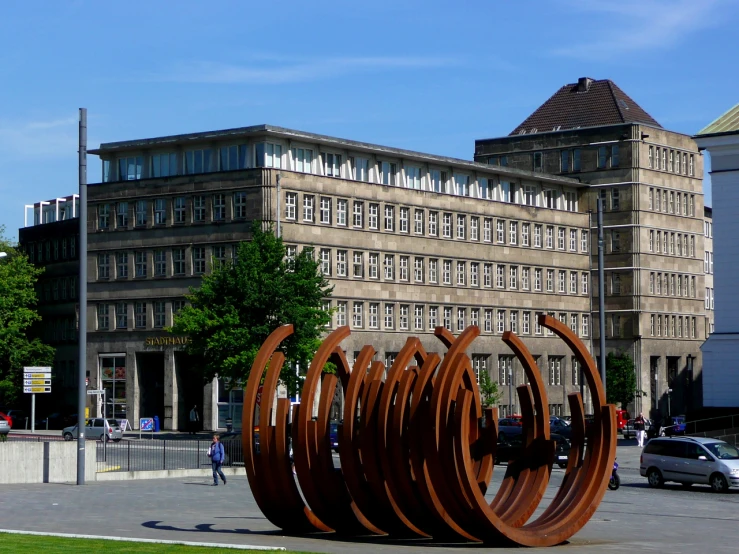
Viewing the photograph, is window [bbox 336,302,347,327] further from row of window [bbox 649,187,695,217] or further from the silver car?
row of window [bbox 649,187,695,217]

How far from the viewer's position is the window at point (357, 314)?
8800 cm

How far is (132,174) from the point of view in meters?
89.1

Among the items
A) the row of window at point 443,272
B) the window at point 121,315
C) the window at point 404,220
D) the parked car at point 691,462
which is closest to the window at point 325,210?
the row of window at point 443,272

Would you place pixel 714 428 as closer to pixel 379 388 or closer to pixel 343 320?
pixel 343 320

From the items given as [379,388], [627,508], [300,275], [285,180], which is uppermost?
[285,180]

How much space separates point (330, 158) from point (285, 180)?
461 cm

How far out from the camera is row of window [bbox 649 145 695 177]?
105438 mm

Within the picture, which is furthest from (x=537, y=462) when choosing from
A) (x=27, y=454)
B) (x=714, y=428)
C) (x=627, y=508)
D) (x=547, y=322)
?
(x=714, y=428)

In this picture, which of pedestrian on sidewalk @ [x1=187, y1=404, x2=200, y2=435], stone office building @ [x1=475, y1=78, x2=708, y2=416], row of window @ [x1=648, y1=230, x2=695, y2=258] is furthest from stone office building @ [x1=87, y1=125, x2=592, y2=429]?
row of window @ [x1=648, y1=230, x2=695, y2=258]

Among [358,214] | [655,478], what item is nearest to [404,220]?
[358,214]

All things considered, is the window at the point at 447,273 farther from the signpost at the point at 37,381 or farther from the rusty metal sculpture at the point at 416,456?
the rusty metal sculpture at the point at 416,456

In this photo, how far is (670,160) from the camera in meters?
107

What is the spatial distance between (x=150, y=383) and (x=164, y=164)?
45.0 ft

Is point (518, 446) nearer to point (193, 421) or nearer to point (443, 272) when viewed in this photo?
point (193, 421)
